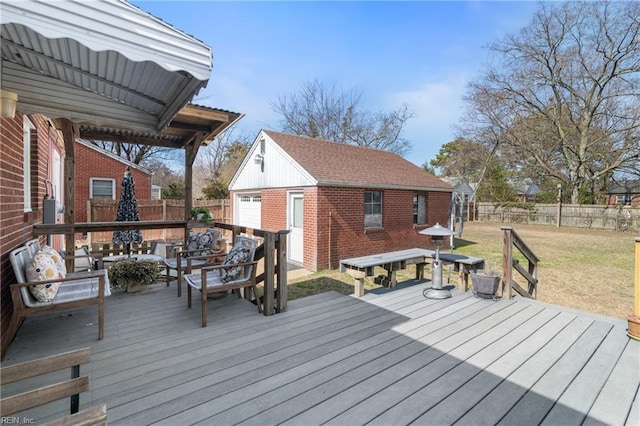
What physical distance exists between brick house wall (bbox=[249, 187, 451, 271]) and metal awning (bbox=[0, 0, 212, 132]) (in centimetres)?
522

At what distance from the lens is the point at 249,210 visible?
12.9 m

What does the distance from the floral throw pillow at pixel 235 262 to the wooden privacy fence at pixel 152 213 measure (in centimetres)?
875

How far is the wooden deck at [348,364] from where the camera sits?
2.29m

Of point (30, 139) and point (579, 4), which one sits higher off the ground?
point (579, 4)

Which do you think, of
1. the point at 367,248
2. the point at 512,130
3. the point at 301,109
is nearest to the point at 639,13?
the point at 512,130

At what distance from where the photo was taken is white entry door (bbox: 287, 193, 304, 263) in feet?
31.5

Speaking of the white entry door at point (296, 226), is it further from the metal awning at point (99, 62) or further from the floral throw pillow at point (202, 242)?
the metal awning at point (99, 62)

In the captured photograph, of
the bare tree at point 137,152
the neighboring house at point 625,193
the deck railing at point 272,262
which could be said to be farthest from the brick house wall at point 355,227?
the neighboring house at point 625,193

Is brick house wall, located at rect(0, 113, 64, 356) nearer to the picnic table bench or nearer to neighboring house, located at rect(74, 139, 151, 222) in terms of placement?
the picnic table bench

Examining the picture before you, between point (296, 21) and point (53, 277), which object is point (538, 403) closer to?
point (53, 277)

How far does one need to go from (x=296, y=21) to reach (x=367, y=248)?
22.5 ft

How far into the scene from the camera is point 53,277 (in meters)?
3.45

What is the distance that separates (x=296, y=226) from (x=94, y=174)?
436 inches

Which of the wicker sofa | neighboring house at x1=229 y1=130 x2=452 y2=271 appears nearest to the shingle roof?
neighboring house at x1=229 y1=130 x2=452 y2=271
